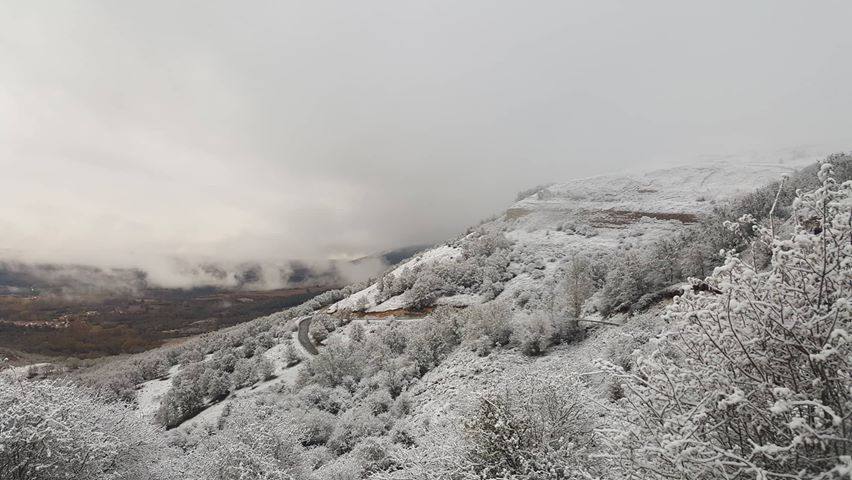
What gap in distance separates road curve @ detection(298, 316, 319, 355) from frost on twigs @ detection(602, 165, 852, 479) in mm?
33283

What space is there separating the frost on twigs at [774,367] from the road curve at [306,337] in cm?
3328

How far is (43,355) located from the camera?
205 ft

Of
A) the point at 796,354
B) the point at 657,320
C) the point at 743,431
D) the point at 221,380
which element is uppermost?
the point at 796,354

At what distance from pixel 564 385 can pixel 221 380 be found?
29.1 m

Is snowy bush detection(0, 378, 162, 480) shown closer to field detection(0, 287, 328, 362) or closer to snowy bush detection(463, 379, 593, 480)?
snowy bush detection(463, 379, 593, 480)

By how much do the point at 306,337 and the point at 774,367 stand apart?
39.8 meters

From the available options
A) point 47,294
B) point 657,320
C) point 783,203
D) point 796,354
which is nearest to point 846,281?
point 796,354

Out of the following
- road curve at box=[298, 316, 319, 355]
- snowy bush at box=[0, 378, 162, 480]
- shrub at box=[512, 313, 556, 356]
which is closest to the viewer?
snowy bush at box=[0, 378, 162, 480]

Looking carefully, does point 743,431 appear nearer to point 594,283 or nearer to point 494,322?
point 494,322

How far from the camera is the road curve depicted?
3517 centimetres

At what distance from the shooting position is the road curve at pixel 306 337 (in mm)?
35166

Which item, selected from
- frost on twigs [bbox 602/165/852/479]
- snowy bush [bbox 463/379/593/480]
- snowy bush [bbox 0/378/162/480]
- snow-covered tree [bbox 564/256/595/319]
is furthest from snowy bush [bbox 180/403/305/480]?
snow-covered tree [bbox 564/256/595/319]

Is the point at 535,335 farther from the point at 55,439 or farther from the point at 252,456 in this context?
the point at 55,439

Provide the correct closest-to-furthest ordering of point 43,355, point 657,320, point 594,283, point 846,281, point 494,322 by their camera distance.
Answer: point 846,281 → point 657,320 → point 494,322 → point 594,283 → point 43,355
